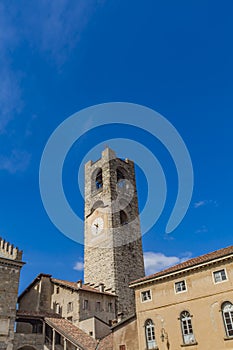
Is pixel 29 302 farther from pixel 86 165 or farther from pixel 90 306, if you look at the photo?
pixel 86 165

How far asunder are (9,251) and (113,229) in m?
15.1

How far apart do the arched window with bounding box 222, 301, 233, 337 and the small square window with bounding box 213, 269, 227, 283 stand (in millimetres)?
1303

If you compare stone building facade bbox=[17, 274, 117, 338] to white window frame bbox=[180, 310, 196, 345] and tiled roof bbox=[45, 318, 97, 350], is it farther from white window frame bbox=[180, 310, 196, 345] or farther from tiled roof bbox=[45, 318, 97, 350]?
white window frame bbox=[180, 310, 196, 345]

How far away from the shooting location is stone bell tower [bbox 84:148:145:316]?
125 feet

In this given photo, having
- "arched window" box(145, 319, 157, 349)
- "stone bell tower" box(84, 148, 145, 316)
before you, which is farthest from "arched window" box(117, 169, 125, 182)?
"arched window" box(145, 319, 157, 349)

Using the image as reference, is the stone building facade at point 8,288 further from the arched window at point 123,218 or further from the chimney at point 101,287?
the arched window at point 123,218

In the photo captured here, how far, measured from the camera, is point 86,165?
51.7 meters

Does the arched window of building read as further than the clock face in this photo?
Yes

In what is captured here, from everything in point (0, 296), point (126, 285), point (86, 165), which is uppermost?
point (86, 165)

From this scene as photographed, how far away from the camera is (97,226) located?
43188 millimetres

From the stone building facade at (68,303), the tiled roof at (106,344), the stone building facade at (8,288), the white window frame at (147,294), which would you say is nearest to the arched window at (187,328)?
the white window frame at (147,294)

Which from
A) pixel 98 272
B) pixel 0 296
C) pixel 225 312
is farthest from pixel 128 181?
pixel 225 312

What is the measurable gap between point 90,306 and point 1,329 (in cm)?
968

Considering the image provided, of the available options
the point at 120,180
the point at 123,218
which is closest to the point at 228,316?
the point at 123,218
